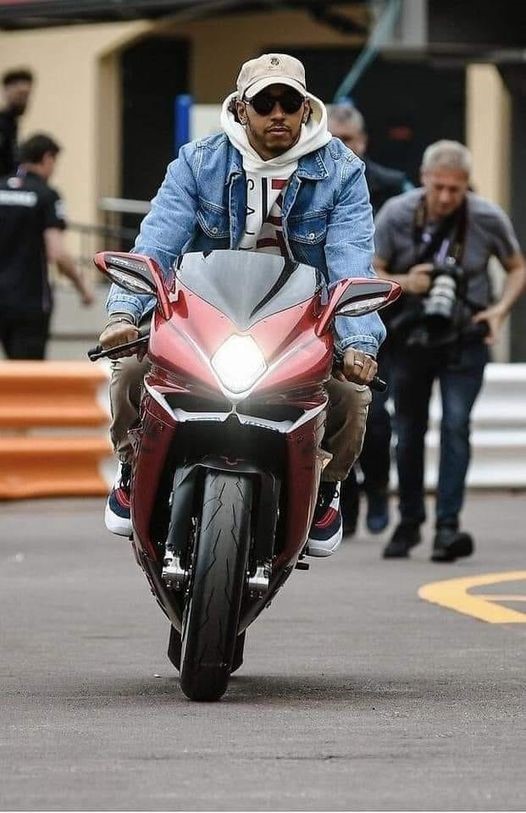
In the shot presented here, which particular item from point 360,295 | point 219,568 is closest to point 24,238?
point 360,295

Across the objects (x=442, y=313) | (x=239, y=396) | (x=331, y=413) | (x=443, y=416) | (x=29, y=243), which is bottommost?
(x=443, y=416)

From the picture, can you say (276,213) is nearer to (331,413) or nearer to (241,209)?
(241,209)

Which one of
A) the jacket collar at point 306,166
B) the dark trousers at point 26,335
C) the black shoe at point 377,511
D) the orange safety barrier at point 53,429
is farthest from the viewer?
the dark trousers at point 26,335

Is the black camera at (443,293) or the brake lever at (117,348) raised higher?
the brake lever at (117,348)

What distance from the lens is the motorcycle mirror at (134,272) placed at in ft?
22.0

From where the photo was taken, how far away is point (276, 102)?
22.7 feet

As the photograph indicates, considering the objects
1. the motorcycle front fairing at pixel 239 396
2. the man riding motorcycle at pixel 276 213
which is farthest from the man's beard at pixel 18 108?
the motorcycle front fairing at pixel 239 396

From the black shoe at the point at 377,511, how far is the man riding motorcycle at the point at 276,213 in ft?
17.4

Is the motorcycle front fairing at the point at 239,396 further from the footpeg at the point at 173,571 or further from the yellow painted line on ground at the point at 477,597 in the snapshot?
the yellow painted line on ground at the point at 477,597

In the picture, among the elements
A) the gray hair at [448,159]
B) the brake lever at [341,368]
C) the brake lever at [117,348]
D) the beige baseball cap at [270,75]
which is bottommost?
the brake lever at [341,368]

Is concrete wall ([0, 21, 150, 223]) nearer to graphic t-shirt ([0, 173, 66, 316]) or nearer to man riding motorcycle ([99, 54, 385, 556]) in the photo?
graphic t-shirt ([0, 173, 66, 316])

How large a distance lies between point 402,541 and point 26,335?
13.2 ft

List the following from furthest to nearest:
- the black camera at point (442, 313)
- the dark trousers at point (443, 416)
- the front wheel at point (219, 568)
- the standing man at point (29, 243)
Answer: the standing man at point (29, 243) < the dark trousers at point (443, 416) < the black camera at point (442, 313) < the front wheel at point (219, 568)

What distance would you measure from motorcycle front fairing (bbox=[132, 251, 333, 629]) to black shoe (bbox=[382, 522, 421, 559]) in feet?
15.5
